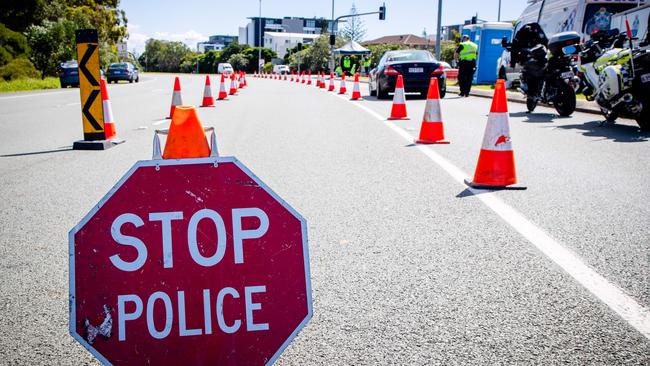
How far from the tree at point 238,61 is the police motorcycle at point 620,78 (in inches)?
4711

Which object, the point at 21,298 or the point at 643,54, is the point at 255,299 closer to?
the point at 21,298

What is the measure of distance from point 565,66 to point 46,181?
9.51 m

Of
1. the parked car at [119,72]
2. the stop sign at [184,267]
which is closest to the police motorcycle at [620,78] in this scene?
the stop sign at [184,267]

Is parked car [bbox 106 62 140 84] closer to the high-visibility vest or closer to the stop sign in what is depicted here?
the high-visibility vest

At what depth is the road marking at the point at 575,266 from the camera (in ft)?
9.59

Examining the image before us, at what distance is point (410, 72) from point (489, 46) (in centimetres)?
1200

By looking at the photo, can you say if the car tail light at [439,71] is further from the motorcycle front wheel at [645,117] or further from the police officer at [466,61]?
the motorcycle front wheel at [645,117]

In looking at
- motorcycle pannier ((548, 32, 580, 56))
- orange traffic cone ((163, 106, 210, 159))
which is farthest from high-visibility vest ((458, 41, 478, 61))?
orange traffic cone ((163, 106, 210, 159))

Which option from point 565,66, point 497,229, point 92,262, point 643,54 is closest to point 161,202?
point 92,262

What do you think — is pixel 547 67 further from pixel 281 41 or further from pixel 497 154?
pixel 281 41

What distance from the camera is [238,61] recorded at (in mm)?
127625

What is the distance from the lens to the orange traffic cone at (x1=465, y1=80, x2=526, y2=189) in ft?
18.9

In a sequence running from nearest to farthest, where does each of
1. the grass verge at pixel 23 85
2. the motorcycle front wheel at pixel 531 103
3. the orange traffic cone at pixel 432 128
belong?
the orange traffic cone at pixel 432 128
the motorcycle front wheel at pixel 531 103
the grass verge at pixel 23 85

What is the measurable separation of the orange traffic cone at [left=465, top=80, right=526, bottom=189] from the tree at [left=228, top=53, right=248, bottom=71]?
4882 inches
